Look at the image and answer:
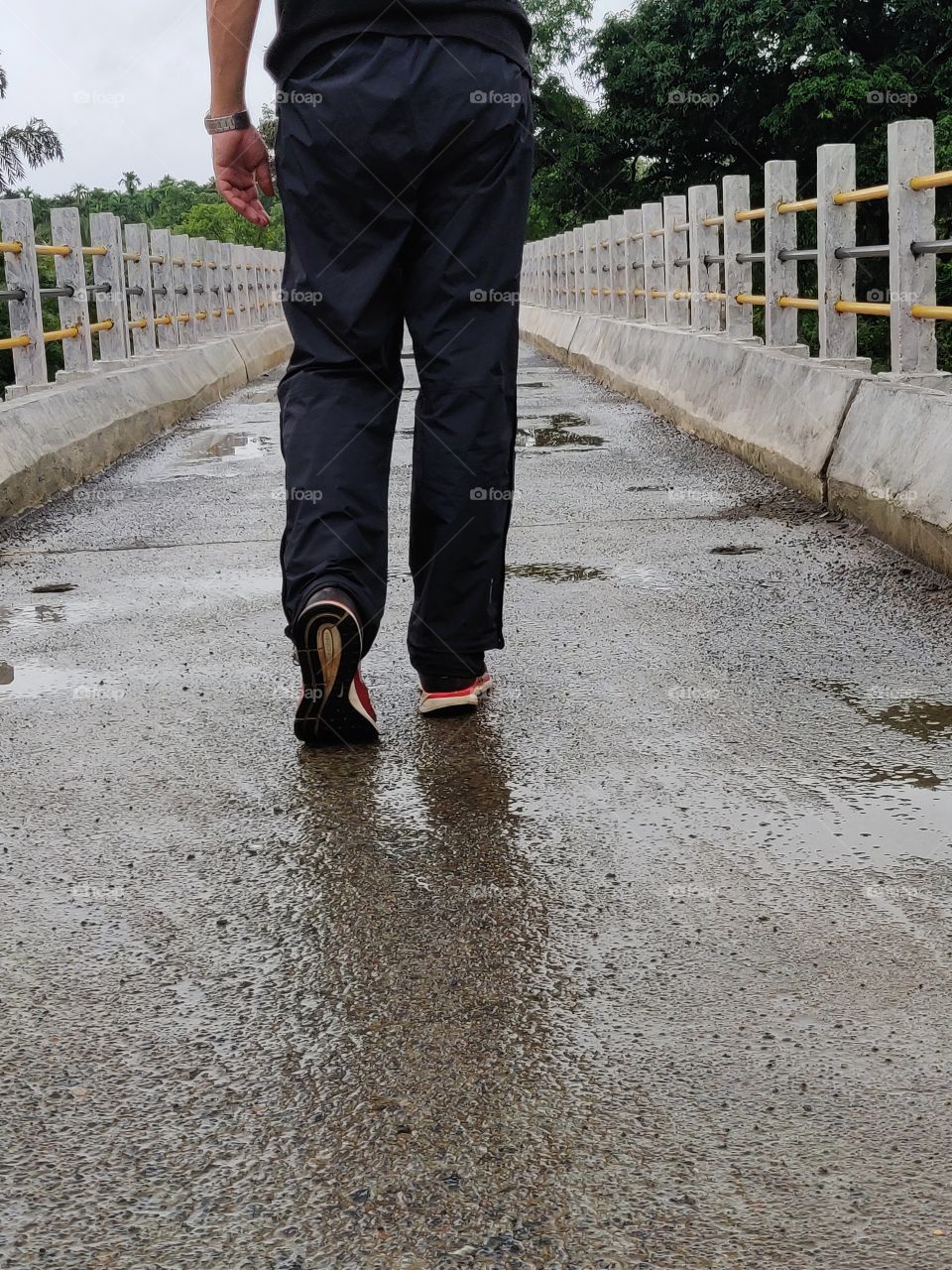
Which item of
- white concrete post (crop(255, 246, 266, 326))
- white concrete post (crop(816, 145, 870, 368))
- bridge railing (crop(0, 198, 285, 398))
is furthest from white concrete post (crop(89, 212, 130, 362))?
white concrete post (crop(255, 246, 266, 326))

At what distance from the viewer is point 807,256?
32.6 ft

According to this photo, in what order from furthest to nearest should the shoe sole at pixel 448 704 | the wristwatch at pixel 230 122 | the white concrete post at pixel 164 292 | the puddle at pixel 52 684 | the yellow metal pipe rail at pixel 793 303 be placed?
1. the white concrete post at pixel 164 292
2. the yellow metal pipe rail at pixel 793 303
3. the puddle at pixel 52 684
4. the shoe sole at pixel 448 704
5. the wristwatch at pixel 230 122

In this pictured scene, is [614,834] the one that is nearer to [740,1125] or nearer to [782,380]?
[740,1125]

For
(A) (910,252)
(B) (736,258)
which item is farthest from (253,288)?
(A) (910,252)

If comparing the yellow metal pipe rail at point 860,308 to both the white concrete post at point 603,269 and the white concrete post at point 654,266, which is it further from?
the white concrete post at point 603,269

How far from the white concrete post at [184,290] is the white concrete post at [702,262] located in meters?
6.11

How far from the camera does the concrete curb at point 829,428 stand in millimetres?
6043

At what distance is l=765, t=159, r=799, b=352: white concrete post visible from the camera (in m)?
10.3

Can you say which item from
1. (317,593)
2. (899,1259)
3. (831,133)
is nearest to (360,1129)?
(899,1259)

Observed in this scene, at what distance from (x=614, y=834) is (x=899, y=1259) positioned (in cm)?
149

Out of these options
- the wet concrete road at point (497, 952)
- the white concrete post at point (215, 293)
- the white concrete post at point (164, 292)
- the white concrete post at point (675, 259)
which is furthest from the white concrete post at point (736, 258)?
the white concrete post at point (215, 293)

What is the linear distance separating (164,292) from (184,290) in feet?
5.55

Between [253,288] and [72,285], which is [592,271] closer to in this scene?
[253,288]

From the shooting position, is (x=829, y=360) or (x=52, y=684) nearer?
(x=52, y=684)
